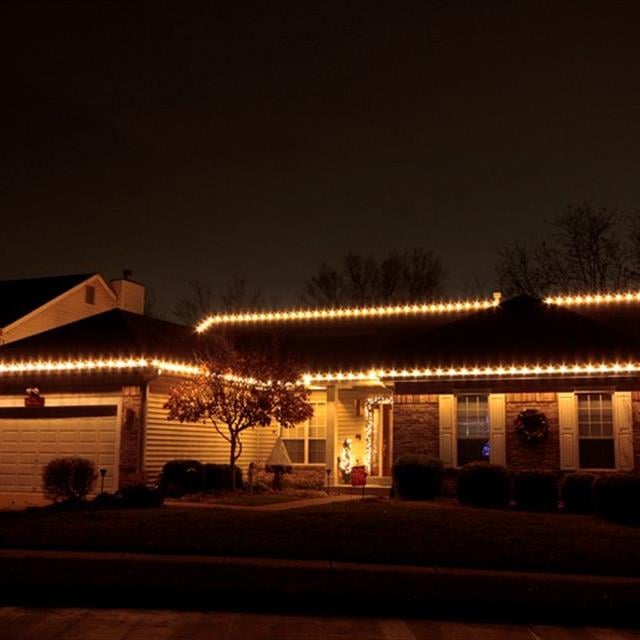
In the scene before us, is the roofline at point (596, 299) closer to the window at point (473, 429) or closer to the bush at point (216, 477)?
the window at point (473, 429)

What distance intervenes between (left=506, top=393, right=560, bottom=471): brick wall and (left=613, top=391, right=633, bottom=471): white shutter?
1.32m

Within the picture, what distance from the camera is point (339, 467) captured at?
23.9 meters

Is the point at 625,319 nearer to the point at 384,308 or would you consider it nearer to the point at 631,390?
the point at 631,390

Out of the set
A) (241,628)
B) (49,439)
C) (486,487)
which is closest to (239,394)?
(49,439)

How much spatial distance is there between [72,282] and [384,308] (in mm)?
13273

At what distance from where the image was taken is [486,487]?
63.2ft

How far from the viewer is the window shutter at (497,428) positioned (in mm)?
20766

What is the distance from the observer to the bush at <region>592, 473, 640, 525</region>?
16219mm

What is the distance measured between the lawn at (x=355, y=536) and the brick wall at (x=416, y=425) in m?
4.88

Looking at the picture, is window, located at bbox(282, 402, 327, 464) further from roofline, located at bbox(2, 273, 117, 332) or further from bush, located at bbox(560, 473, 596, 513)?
roofline, located at bbox(2, 273, 117, 332)

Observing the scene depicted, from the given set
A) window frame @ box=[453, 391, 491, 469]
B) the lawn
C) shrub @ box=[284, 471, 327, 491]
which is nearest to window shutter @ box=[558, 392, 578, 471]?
window frame @ box=[453, 391, 491, 469]

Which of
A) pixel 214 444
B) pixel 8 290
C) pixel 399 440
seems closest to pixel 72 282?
pixel 8 290

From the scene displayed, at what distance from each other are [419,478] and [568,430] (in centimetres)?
364

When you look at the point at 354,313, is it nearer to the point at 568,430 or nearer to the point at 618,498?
the point at 568,430
